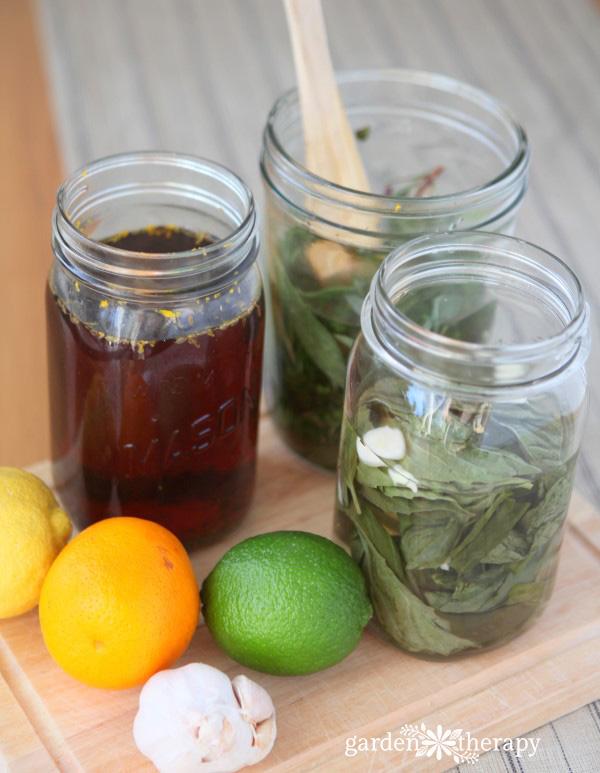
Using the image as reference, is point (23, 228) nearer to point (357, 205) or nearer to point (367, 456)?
point (357, 205)

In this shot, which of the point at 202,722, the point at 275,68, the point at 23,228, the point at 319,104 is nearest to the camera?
the point at 202,722

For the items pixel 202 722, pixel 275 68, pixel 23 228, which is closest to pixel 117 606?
pixel 202 722

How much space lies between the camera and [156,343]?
809mm

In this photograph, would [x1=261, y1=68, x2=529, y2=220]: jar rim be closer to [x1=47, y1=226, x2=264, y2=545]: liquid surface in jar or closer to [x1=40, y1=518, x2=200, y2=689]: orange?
[x1=47, y1=226, x2=264, y2=545]: liquid surface in jar

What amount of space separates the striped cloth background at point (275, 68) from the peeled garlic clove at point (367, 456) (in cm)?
Result: 65

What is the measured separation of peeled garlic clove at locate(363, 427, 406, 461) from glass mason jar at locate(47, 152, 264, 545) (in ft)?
0.50

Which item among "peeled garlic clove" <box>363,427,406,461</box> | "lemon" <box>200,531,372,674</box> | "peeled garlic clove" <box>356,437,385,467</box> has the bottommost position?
"lemon" <box>200,531,372,674</box>

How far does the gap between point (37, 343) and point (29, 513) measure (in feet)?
1.46

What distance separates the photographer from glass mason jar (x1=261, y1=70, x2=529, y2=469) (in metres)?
0.90

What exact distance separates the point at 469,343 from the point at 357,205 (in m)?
0.19

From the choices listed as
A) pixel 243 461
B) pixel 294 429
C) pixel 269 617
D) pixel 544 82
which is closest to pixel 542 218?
pixel 544 82

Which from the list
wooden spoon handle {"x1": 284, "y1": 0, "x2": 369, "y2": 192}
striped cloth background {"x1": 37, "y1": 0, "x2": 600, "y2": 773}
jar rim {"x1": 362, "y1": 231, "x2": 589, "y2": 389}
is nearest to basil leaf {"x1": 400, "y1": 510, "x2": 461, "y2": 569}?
jar rim {"x1": 362, "y1": 231, "x2": 589, "y2": 389}

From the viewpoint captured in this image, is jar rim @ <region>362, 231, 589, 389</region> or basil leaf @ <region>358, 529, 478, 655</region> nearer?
jar rim @ <region>362, 231, 589, 389</region>

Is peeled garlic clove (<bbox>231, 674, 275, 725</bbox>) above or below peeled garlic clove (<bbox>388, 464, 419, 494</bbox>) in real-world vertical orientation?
below
